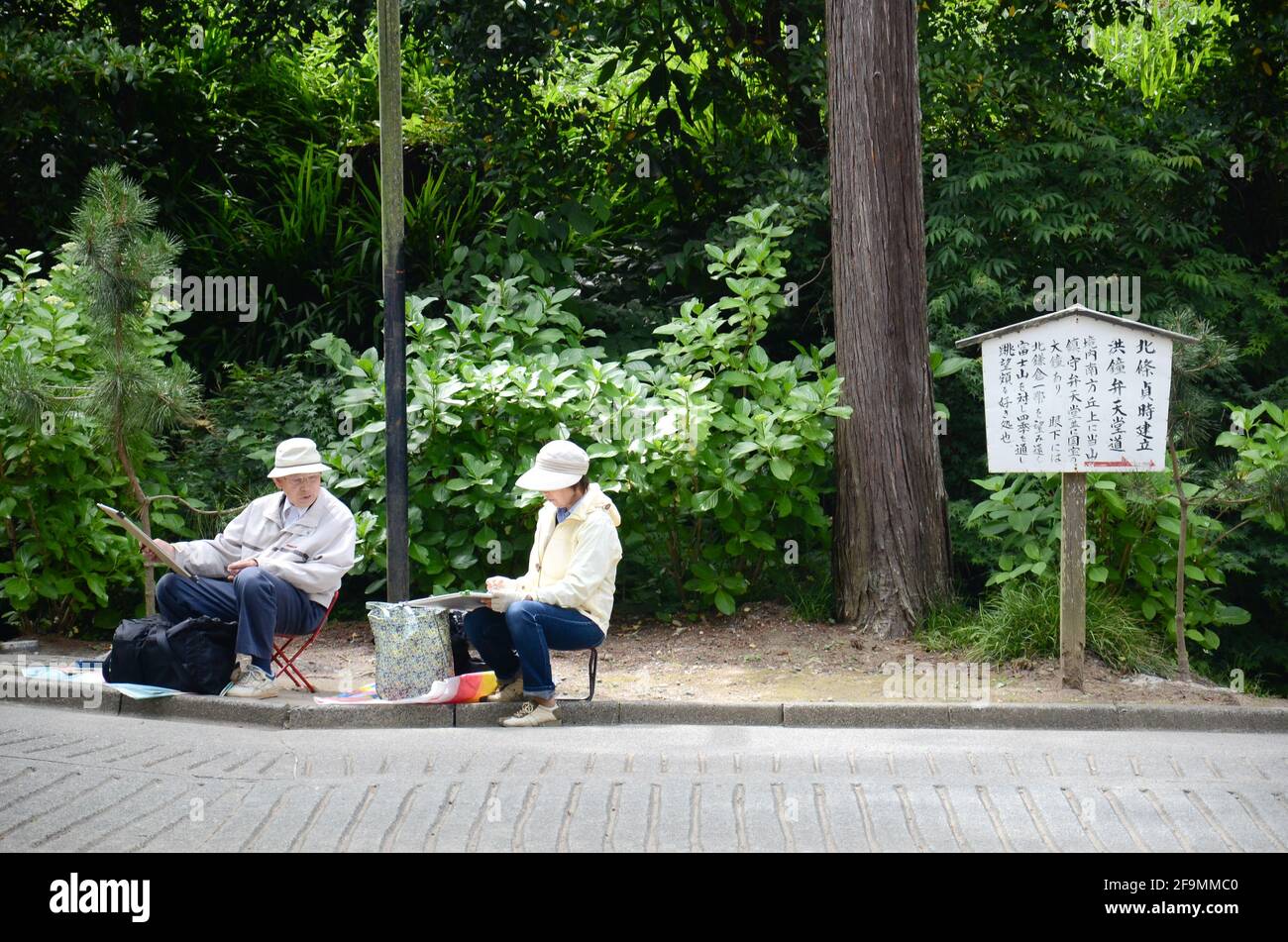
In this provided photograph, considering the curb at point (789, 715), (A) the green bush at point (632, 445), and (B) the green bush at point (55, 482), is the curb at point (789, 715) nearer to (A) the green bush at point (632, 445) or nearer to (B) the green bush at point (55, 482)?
(A) the green bush at point (632, 445)

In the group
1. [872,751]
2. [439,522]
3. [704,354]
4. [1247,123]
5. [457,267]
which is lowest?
[872,751]

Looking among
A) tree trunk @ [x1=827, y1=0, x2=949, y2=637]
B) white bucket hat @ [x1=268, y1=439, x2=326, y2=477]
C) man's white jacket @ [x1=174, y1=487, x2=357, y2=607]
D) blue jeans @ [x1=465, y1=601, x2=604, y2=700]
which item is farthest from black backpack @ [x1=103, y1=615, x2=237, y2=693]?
tree trunk @ [x1=827, y1=0, x2=949, y2=637]

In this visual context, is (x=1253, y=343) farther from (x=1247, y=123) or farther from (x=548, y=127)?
(x=548, y=127)

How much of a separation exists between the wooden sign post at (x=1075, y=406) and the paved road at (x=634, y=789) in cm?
116

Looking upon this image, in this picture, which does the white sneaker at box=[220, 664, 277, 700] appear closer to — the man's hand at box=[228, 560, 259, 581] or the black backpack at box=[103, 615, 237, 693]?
the black backpack at box=[103, 615, 237, 693]

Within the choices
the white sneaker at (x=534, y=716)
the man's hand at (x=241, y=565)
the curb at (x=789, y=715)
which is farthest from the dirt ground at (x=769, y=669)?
the man's hand at (x=241, y=565)

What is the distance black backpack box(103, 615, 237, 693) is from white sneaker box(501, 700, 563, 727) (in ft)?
5.74

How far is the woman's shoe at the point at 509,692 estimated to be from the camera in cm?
769

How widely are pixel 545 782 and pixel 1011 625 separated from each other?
3.77 meters

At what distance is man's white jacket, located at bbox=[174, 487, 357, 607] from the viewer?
797 centimetres

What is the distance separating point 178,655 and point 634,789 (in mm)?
3210

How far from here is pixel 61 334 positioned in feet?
31.9

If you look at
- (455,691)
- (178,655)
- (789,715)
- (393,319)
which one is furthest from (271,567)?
(789,715)

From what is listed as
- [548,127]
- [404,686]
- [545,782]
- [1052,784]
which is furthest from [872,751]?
[548,127]
